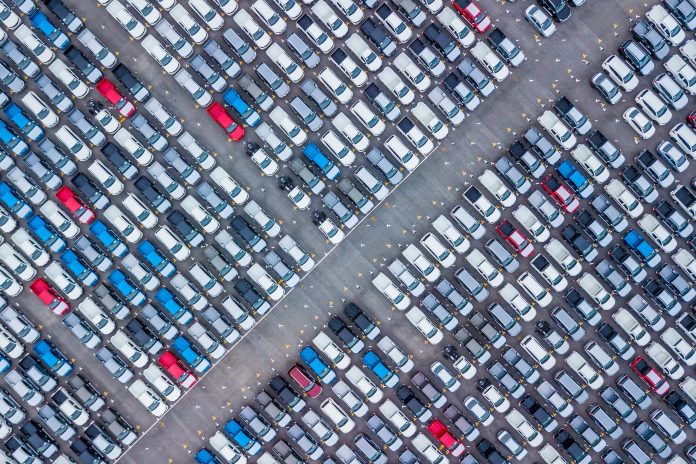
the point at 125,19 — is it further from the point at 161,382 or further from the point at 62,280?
the point at 161,382

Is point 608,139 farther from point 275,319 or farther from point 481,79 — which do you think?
point 275,319

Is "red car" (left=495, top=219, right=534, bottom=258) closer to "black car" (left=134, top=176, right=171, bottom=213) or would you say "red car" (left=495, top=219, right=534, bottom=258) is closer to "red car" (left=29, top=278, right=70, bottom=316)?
"black car" (left=134, top=176, right=171, bottom=213)

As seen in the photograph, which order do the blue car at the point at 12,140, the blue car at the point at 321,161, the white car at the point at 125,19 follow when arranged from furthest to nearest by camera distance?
the blue car at the point at 321,161 → the blue car at the point at 12,140 → the white car at the point at 125,19

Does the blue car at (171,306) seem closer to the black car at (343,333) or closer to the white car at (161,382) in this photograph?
the white car at (161,382)

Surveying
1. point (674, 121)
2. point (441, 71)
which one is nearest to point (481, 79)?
point (441, 71)

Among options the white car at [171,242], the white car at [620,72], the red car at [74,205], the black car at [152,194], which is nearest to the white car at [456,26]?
the white car at [620,72]
